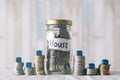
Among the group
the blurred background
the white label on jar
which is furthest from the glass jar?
the blurred background

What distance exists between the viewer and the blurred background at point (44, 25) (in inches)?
73.0

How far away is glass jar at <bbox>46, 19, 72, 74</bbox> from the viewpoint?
852 mm

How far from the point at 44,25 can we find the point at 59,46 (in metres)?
1.02

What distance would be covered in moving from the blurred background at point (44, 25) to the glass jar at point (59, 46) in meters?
1.00

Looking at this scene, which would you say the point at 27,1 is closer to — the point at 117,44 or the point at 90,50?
the point at 90,50

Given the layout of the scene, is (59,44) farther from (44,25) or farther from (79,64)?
(44,25)

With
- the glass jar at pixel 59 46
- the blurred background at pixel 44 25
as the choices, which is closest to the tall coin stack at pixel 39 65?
the glass jar at pixel 59 46

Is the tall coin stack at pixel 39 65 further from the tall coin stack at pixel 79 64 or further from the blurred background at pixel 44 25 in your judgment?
the blurred background at pixel 44 25

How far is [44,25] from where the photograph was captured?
6.08ft

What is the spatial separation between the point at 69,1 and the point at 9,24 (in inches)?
17.6

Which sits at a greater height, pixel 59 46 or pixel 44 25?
pixel 44 25

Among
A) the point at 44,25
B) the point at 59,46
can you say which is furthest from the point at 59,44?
the point at 44,25

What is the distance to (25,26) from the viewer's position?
6.09 feet

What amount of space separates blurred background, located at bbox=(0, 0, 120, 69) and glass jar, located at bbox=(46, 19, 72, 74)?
3.26 feet
